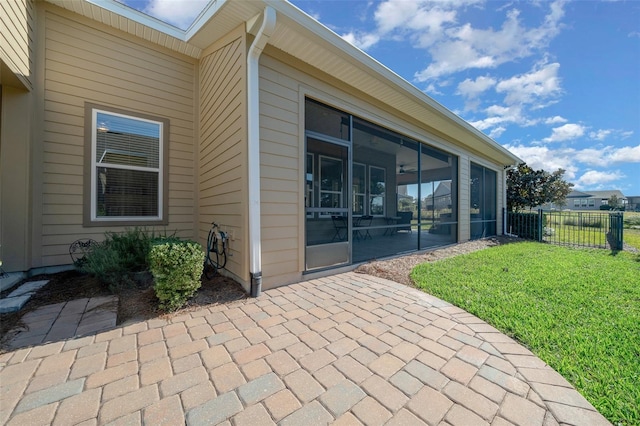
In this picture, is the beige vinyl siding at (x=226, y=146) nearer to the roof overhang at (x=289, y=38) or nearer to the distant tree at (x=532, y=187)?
the roof overhang at (x=289, y=38)

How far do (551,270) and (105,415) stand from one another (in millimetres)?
5920

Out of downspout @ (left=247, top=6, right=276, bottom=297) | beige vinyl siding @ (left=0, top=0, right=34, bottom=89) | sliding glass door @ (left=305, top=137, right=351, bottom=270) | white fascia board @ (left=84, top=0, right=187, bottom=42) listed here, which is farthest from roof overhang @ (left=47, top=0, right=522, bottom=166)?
sliding glass door @ (left=305, top=137, right=351, bottom=270)

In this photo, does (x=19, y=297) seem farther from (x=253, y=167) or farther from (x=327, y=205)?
(x=327, y=205)

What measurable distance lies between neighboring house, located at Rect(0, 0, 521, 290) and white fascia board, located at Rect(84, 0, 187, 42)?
2 centimetres

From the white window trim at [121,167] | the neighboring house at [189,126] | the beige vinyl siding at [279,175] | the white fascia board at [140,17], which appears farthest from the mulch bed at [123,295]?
the white fascia board at [140,17]

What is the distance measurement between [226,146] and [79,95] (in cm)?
229

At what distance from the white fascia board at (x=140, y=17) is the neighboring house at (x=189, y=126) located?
2 cm

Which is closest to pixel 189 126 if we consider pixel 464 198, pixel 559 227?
pixel 464 198

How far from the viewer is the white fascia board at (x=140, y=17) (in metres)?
3.45

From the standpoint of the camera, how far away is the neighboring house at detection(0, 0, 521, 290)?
300cm

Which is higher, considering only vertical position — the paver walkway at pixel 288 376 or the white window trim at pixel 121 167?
the white window trim at pixel 121 167

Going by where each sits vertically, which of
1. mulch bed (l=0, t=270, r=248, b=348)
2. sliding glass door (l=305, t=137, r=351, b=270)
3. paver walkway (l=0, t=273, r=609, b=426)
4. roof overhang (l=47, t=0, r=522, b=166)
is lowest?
paver walkway (l=0, t=273, r=609, b=426)

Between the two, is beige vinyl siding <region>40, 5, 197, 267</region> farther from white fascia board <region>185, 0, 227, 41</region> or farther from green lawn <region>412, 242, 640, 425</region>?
green lawn <region>412, 242, 640, 425</region>

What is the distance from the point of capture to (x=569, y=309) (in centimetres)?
266
